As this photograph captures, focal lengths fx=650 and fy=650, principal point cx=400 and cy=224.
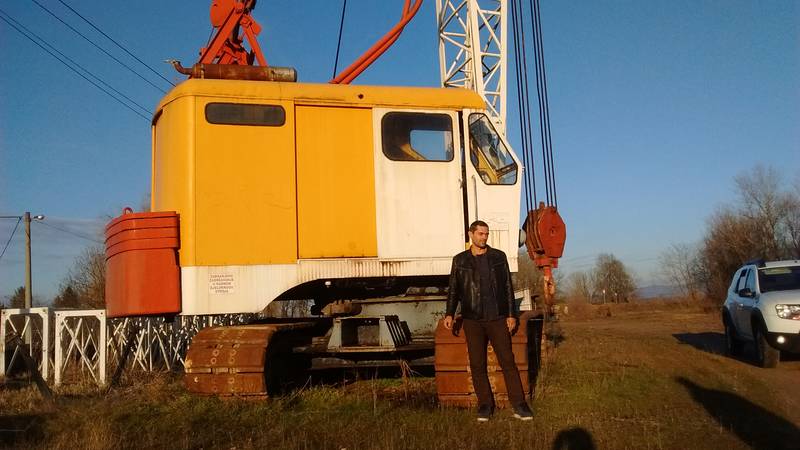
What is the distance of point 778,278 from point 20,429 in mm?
12475

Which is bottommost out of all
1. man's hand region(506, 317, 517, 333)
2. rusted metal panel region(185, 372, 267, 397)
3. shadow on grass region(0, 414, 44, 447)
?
shadow on grass region(0, 414, 44, 447)

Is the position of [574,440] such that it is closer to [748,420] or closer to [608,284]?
[748,420]

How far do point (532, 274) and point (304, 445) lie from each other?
29.2 meters

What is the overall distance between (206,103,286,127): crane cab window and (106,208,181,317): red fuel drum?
1227 millimetres

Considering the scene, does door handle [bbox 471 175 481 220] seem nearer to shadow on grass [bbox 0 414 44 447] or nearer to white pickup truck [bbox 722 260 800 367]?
shadow on grass [bbox 0 414 44 447]

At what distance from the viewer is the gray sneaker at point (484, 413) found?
5996 millimetres

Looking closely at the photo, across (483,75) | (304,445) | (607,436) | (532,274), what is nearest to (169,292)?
(304,445)

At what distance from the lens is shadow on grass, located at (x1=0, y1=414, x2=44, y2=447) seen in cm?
580

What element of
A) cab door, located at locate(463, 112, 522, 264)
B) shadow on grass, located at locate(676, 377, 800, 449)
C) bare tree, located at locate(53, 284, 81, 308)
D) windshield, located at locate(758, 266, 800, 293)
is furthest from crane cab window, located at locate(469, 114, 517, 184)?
bare tree, located at locate(53, 284, 81, 308)

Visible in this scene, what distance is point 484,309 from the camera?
6.31 m

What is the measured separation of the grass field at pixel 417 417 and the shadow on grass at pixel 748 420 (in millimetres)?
14

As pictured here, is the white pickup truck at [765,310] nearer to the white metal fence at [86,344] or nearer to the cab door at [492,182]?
the cab door at [492,182]

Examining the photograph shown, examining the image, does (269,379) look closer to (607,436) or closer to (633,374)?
(607,436)

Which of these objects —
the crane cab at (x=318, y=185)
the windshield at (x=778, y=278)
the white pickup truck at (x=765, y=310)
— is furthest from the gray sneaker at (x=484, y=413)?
the windshield at (x=778, y=278)
